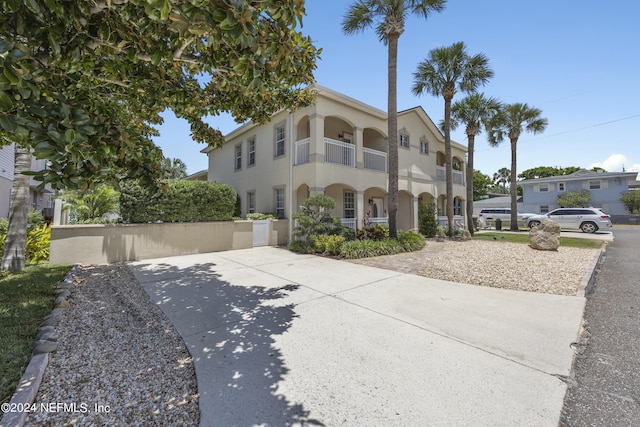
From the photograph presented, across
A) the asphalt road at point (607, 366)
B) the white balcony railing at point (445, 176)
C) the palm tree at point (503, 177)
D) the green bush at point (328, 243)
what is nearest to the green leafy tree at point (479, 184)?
the palm tree at point (503, 177)

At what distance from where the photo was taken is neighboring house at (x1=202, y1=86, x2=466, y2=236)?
12625 millimetres

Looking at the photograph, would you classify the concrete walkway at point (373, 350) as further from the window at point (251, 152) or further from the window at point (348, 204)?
the window at point (251, 152)

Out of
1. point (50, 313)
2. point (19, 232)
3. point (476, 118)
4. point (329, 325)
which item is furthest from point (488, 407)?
point (476, 118)

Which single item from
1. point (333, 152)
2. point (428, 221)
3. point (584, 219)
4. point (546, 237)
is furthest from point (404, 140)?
point (584, 219)

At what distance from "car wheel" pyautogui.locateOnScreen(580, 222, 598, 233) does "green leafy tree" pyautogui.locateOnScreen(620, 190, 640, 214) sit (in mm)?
15519

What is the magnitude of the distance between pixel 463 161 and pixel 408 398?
79.4ft

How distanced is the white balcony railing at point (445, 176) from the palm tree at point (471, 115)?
64.5 inches

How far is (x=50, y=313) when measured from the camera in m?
4.24

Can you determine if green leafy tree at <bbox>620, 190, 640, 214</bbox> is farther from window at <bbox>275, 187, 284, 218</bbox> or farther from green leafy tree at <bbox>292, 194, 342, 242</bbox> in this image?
window at <bbox>275, 187, 284, 218</bbox>

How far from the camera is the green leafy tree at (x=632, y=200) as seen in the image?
28.8 metres

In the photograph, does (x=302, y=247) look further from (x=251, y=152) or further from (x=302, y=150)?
(x=251, y=152)

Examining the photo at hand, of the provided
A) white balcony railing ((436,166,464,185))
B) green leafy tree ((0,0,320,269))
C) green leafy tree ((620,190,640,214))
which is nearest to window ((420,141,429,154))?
white balcony railing ((436,166,464,185))

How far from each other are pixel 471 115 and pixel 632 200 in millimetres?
26110

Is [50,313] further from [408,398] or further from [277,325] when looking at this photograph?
[408,398]
